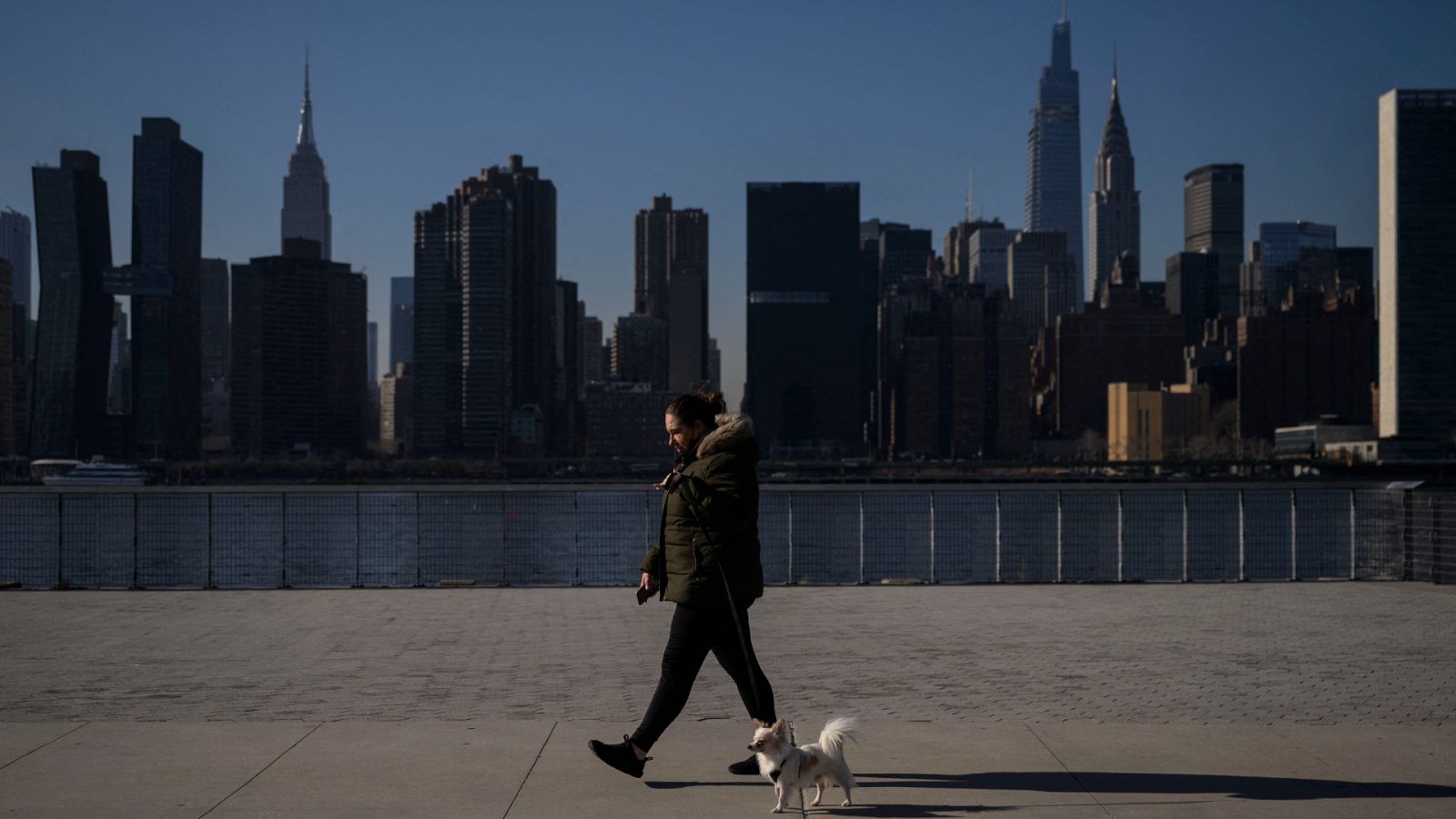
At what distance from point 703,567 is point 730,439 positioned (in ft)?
2.12

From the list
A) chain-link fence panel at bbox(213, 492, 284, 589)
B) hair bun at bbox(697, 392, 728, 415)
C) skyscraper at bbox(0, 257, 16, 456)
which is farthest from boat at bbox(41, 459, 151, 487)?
hair bun at bbox(697, 392, 728, 415)

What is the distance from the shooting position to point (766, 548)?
48062mm

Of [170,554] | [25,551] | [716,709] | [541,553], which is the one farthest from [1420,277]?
[716,709]

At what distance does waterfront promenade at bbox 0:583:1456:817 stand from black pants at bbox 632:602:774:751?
0.36 m

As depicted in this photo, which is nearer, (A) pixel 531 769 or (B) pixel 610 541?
(A) pixel 531 769

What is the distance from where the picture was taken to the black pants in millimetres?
7012

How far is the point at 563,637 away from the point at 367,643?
168 cm

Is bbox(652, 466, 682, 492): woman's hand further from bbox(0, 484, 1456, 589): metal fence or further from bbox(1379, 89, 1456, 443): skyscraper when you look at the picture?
bbox(1379, 89, 1456, 443): skyscraper

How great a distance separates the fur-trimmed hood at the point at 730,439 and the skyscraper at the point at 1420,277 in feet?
618

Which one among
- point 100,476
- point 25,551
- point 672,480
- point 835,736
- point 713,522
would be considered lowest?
point 100,476

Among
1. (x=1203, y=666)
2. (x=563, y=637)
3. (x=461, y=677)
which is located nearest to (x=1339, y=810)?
(x=1203, y=666)

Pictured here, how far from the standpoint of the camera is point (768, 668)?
34.8 ft

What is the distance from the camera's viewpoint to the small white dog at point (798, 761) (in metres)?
6.40

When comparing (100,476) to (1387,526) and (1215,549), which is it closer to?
(1215,549)
